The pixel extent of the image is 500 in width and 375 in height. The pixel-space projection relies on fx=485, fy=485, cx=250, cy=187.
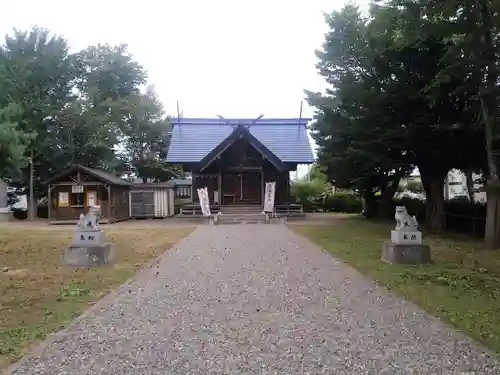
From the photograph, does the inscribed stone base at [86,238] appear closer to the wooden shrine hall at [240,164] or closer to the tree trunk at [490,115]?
the tree trunk at [490,115]

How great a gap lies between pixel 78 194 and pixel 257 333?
80.3 feet

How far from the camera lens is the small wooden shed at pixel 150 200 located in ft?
98.6

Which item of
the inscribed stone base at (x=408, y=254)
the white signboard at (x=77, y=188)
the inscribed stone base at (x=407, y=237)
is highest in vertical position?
the white signboard at (x=77, y=188)

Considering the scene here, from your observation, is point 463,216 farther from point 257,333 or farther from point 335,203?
point 335,203

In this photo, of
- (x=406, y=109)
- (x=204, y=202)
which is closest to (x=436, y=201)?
(x=406, y=109)

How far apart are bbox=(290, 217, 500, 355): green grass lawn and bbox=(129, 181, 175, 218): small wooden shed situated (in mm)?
17367

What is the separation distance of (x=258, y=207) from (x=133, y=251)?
15.2 metres

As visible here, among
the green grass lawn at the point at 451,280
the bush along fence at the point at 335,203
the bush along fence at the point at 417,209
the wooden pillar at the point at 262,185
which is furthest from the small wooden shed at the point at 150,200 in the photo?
the green grass lawn at the point at 451,280

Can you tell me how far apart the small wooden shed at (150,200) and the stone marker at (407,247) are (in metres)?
21.5

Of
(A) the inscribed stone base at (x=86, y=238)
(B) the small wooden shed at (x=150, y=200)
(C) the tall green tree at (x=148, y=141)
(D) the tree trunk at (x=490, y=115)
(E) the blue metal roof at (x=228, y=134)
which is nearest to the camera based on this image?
(A) the inscribed stone base at (x=86, y=238)

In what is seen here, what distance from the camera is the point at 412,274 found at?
28.4ft

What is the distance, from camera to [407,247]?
9.92 metres

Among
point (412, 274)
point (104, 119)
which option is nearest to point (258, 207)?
point (104, 119)

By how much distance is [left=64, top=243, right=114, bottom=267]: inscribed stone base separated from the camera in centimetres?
970
